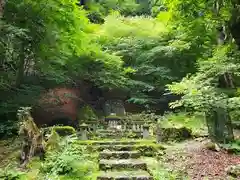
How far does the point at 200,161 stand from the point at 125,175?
1.93 metres

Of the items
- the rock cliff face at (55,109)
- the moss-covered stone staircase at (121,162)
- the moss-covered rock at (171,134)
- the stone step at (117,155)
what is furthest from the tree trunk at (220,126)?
the rock cliff face at (55,109)

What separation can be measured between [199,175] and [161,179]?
0.86 metres

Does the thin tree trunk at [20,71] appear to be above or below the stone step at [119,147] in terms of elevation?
above

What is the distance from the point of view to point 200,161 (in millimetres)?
6188

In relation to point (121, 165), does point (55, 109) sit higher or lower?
higher

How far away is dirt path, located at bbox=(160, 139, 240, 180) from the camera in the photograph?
5416 millimetres

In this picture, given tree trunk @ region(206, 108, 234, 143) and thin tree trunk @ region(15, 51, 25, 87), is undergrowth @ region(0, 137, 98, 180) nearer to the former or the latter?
tree trunk @ region(206, 108, 234, 143)

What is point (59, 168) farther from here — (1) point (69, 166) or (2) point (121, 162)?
(2) point (121, 162)

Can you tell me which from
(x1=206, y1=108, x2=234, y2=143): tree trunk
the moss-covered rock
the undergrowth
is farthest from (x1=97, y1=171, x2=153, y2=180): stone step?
the moss-covered rock

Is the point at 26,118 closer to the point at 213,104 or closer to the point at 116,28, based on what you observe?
the point at 213,104

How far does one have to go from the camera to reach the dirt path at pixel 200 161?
5416mm

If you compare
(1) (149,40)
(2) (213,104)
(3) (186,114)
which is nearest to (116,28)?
(1) (149,40)

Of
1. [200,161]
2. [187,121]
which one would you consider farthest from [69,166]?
[187,121]

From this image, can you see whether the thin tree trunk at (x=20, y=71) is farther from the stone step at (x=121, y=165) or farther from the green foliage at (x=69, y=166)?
the stone step at (x=121, y=165)
